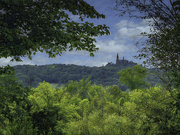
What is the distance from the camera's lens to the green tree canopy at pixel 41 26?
557 cm

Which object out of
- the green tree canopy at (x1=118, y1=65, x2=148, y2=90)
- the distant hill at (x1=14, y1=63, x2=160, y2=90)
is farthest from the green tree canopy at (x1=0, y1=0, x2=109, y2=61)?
the distant hill at (x1=14, y1=63, x2=160, y2=90)

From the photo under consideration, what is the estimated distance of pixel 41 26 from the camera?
19.2 feet

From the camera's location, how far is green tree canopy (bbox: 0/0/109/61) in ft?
18.3

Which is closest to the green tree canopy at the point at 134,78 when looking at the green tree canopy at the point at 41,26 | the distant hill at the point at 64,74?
the green tree canopy at the point at 41,26

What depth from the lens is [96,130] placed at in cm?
1527

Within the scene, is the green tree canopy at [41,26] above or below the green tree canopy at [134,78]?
above

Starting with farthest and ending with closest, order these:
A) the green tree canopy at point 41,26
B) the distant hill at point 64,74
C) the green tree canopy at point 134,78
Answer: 1. the distant hill at point 64,74
2. the green tree canopy at point 134,78
3. the green tree canopy at point 41,26

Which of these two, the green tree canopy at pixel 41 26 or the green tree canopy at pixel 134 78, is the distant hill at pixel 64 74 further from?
the green tree canopy at pixel 41 26

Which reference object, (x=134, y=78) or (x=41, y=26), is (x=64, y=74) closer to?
(x=134, y=78)

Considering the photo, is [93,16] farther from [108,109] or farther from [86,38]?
[108,109]

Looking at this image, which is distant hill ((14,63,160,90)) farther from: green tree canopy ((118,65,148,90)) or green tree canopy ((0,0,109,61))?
green tree canopy ((0,0,109,61))

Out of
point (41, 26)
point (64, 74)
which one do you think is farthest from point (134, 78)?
point (64, 74)

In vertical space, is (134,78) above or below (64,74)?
below

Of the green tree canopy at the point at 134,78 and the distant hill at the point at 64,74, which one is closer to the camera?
the green tree canopy at the point at 134,78
